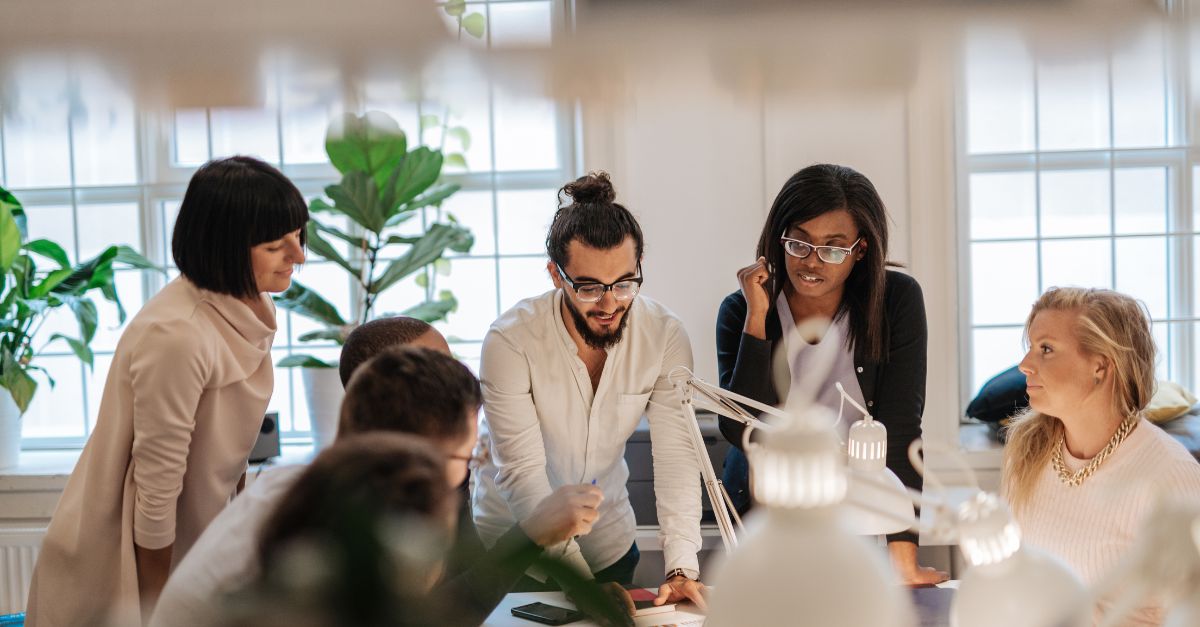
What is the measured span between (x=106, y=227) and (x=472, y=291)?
146 centimetres

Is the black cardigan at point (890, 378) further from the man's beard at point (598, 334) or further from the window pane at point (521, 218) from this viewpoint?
the window pane at point (521, 218)

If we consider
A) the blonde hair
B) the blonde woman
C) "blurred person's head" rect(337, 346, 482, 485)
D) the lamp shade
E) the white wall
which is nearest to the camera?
the lamp shade

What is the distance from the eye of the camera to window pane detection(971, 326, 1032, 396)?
384 cm

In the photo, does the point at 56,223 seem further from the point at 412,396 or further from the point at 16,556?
the point at 412,396

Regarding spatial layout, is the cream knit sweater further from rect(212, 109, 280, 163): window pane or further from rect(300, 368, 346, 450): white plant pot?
rect(300, 368, 346, 450): white plant pot

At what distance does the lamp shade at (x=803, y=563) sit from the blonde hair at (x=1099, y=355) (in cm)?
156

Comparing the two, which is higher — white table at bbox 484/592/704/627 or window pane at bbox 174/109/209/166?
window pane at bbox 174/109/209/166

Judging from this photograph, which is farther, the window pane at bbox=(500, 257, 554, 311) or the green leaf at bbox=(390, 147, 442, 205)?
the window pane at bbox=(500, 257, 554, 311)

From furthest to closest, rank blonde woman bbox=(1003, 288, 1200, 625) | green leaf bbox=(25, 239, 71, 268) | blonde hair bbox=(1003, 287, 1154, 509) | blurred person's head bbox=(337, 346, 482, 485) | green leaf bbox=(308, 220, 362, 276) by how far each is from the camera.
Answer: green leaf bbox=(25, 239, 71, 268) → green leaf bbox=(308, 220, 362, 276) → blonde hair bbox=(1003, 287, 1154, 509) → blonde woman bbox=(1003, 288, 1200, 625) → blurred person's head bbox=(337, 346, 482, 485)

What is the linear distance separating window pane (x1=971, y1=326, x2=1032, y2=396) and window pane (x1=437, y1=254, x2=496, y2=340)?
185 centimetres

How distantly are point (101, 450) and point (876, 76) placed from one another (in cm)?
156

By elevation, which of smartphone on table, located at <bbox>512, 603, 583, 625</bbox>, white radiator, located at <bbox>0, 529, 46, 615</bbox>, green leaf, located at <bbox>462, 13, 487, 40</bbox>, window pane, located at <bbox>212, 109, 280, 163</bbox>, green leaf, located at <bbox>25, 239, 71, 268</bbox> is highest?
green leaf, located at <bbox>25, 239, 71, 268</bbox>

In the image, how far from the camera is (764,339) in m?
2.08

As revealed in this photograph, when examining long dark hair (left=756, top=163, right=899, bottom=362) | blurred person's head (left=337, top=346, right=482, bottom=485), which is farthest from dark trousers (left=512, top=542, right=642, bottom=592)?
long dark hair (left=756, top=163, right=899, bottom=362)
